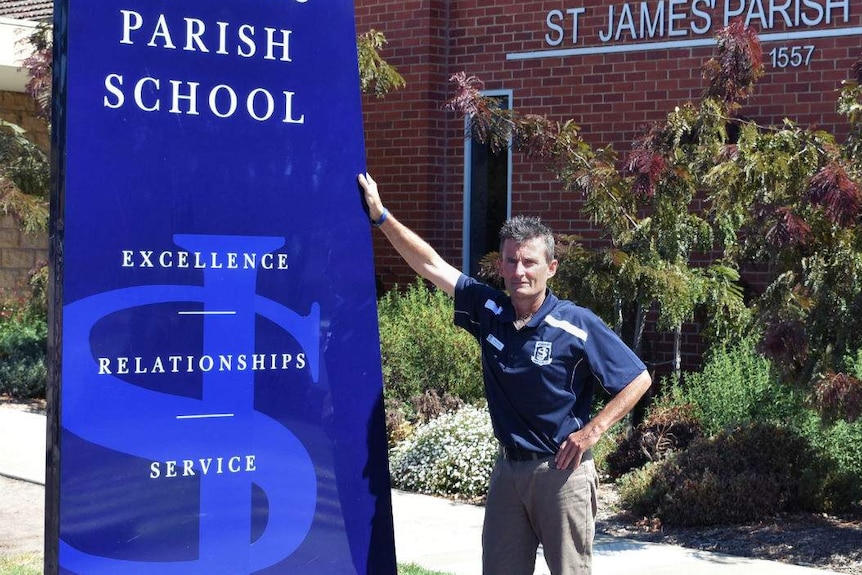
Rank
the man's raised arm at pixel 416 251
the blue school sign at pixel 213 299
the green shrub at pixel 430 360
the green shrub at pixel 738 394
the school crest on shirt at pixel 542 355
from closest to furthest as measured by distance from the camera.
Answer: the blue school sign at pixel 213 299
the school crest on shirt at pixel 542 355
the man's raised arm at pixel 416 251
the green shrub at pixel 738 394
the green shrub at pixel 430 360

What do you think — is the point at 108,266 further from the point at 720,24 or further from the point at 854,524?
the point at 720,24

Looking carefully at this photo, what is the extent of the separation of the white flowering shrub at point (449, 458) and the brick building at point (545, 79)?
9.66 ft

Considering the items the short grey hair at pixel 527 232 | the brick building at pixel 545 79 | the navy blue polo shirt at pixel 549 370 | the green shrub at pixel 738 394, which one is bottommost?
the green shrub at pixel 738 394

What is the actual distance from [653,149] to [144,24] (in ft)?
16.1

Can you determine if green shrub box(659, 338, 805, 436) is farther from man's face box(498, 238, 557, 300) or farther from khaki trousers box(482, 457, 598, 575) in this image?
man's face box(498, 238, 557, 300)

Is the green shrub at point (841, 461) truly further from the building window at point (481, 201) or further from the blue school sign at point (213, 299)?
the building window at point (481, 201)

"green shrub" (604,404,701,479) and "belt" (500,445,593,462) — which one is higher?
"belt" (500,445,593,462)

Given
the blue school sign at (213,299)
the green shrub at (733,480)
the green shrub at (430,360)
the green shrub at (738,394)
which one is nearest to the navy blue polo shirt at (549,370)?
the blue school sign at (213,299)

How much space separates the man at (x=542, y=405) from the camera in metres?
4.66

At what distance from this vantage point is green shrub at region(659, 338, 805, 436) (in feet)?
31.2

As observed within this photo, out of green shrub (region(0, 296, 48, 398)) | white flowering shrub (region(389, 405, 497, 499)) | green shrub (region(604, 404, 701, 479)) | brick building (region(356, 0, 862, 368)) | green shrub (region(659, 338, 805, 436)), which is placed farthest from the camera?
green shrub (region(0, 296, 48, 398))

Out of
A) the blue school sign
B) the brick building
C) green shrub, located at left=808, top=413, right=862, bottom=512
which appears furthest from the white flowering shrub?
the blue school sign

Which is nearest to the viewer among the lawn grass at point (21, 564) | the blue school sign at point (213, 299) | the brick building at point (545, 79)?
the blue school sign at point (213, 299)

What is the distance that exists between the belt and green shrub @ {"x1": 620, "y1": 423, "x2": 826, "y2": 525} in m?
3.61
